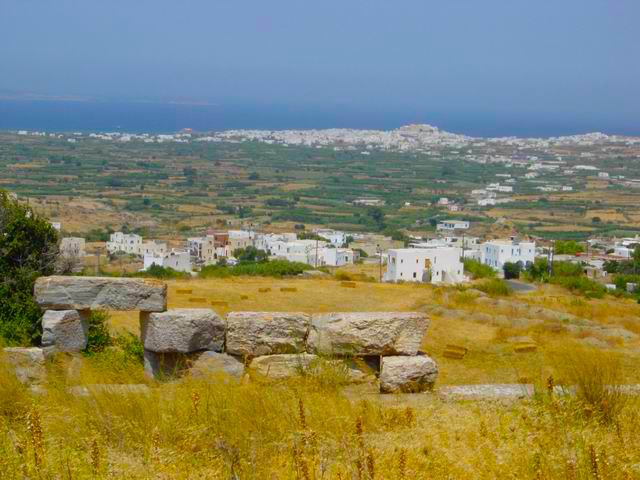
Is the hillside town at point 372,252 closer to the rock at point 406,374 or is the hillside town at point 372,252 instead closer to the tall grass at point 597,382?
the rock at point 406,374

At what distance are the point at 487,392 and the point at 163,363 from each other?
308 cm

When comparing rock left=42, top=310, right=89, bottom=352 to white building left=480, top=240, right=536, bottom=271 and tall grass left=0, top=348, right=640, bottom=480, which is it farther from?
white building left=480, top=240, right=536, bottom=271

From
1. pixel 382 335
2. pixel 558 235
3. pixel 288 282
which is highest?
pixel 382 335

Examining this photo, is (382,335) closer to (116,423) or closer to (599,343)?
(116,423)

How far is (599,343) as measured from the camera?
1314 cm

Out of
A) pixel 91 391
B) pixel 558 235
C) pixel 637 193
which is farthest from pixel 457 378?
pixel 637 193

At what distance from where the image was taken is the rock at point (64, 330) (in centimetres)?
861

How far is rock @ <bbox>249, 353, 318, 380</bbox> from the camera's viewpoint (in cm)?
818

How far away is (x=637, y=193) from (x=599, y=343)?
344ft

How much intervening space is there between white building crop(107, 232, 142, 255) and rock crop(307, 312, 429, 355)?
50247 mm

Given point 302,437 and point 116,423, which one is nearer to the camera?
point 302,437

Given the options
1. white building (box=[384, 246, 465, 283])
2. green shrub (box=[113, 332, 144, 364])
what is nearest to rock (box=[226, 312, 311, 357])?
green shrub (box=[113, 332, 144, 364])

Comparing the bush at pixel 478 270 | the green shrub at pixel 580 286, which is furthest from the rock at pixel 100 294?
the bush at pixel 478 270

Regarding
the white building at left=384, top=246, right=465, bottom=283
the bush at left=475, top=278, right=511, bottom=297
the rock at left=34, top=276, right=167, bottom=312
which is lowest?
the white building at left=384, top=246, right=465, bottom=283
